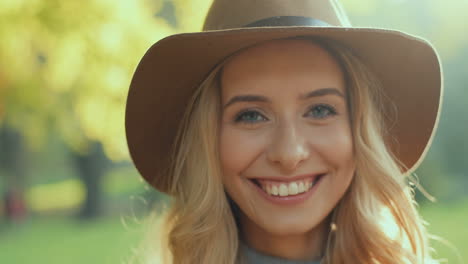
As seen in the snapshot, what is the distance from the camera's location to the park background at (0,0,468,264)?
529 centimetres

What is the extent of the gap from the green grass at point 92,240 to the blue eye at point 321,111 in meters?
7.61

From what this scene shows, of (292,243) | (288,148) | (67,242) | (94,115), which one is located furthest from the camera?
(67,242)

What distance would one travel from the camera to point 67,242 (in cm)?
1492

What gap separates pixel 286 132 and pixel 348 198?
50 centimetres

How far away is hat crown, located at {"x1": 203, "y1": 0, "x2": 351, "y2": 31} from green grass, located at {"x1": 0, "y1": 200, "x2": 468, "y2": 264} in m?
7.58

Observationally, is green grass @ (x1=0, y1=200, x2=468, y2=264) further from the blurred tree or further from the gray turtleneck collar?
the gray turtleneck collar

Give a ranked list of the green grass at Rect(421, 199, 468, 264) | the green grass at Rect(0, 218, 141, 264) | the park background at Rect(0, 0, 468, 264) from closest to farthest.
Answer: the park background at Rect(0, 0, 468, 264) < the green grass at Rect(421, 199, 468, 264) < the green grass at Rect(0, 218, 141, 264)

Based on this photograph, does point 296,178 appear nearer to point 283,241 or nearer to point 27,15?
point 283,241

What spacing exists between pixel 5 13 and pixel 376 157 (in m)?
3.51

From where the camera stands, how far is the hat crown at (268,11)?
2457mm

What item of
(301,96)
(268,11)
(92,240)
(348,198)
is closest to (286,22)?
(268,11)

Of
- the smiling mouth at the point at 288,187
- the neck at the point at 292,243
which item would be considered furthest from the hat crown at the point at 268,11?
the neck at the point at 292,243

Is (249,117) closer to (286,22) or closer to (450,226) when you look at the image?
(286,22)

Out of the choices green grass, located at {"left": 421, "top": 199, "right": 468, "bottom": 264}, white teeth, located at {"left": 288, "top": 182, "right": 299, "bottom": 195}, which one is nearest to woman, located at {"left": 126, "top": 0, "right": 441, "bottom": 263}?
white teeth, located at {"left": 288, "top": 182, "right": 299, "bottom": 195}
